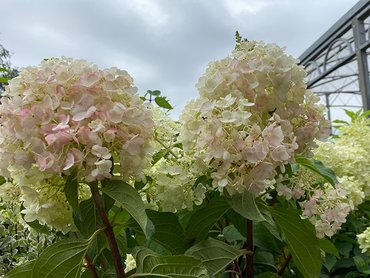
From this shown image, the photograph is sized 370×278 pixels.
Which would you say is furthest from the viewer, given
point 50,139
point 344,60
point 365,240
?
point 344,60

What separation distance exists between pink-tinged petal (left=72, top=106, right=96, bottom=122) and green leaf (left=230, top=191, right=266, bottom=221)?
0.23 meters

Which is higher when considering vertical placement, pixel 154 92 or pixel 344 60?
pixel 344 60

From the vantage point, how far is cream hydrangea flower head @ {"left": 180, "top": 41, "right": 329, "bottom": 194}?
682 mm

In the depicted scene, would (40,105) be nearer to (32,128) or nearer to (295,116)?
(32,128)

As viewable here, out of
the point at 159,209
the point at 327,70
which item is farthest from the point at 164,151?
the point at 327,70

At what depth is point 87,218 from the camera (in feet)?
2.40

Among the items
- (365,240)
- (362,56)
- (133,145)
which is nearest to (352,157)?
(365,240)

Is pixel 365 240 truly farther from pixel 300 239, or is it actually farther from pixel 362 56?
pixel 362 56

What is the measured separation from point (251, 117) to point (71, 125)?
0.82ft

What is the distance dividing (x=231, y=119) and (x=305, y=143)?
0.16 m

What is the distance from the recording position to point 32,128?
0.65 meters

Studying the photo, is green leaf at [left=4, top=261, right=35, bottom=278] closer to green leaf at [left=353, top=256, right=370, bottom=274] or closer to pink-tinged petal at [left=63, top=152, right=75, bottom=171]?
pink-tinged petal at [left=63, top=152, right=75, bottom=171]

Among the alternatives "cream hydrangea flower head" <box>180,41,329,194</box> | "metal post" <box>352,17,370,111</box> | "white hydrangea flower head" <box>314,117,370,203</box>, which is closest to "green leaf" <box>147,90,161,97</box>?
"cream hydrangea flower head" <box>180,41,329,194</box>

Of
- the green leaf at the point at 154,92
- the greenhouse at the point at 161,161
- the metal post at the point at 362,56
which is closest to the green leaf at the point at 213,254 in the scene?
the greenhouse at the point at 161,161
